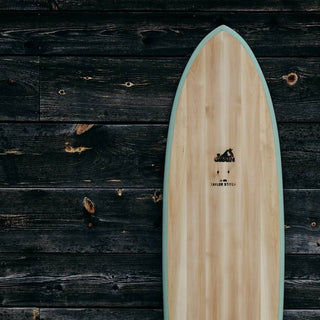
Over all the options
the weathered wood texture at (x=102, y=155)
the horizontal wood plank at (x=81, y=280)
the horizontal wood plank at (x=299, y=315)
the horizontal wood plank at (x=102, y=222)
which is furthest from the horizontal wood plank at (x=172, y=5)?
the horizontal wood plank at (x=299, y=315)

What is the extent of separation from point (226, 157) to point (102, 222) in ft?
1.41

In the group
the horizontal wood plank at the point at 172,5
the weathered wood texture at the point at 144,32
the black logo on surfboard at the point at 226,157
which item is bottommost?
the black logo on surfboard at the point at 226,157

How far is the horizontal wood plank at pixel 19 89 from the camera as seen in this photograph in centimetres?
138

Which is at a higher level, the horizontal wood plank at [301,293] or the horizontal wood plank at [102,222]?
the horizontal wood plank at [102,222]

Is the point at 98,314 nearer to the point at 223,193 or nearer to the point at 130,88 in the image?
the point at 223,193

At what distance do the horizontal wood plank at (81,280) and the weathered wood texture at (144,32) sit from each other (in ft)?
2.10

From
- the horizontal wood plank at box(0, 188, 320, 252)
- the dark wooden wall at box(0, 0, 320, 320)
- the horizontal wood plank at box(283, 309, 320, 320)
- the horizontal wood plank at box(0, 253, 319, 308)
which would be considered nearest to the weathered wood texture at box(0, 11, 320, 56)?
the dark wooden wall at box(0, 0, 320, 320)

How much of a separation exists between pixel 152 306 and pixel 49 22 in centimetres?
93

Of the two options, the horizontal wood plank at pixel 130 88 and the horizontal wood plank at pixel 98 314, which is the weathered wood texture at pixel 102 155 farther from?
the horizontal wood plank at pixel 98 314

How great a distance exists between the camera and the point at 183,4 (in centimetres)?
136

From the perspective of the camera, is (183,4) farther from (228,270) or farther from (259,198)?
(228,270)

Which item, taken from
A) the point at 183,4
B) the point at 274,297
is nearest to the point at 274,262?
the point at 274,297

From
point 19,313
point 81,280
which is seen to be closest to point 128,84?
point 81,280

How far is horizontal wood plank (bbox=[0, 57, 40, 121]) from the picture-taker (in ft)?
4.54
